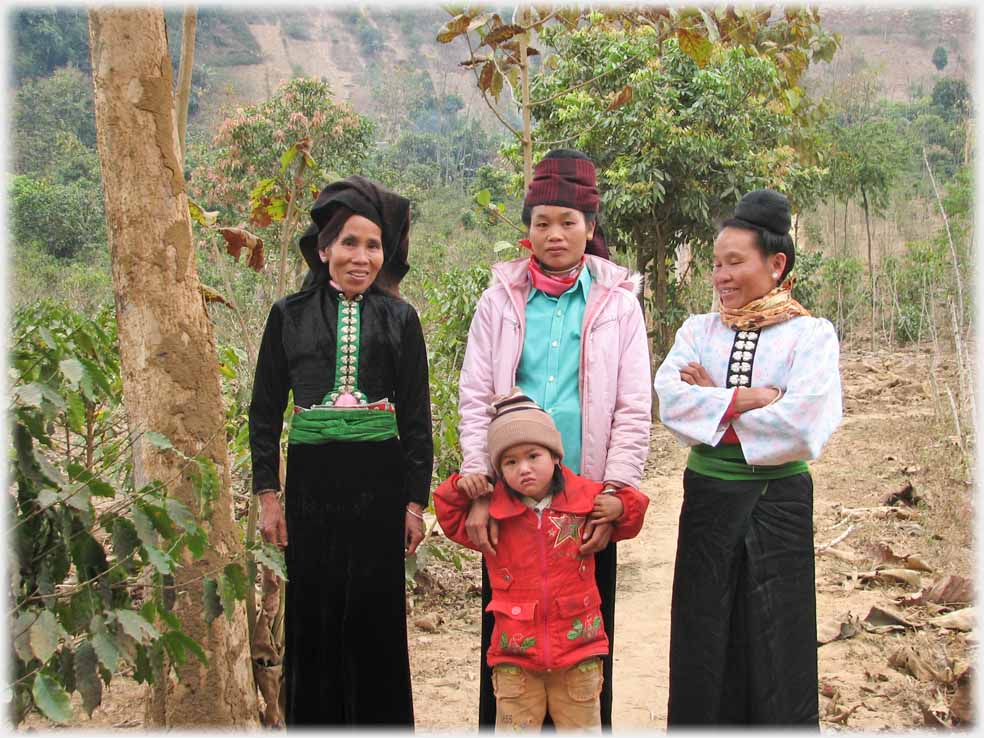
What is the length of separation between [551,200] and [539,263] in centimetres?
18

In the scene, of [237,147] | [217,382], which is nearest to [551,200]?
[217,382]

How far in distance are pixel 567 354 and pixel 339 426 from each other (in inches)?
24.3

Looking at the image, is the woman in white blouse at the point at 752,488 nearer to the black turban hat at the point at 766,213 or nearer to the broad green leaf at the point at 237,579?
the black turban hat at the point at 766,213

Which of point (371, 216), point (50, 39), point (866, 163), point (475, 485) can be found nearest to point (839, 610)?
point (475, 485)

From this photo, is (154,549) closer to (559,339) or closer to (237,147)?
(559,339)

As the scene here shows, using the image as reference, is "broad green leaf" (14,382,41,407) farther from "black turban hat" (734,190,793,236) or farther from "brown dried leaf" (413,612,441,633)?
"brown dried leaf" (413,612,441,633)

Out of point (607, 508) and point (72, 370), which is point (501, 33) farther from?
point (72, 370)

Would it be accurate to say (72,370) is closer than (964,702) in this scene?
Yes

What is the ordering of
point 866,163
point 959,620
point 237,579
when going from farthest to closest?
point 866,163 → point 959,620 → point 237,579

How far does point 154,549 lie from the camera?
196 cm

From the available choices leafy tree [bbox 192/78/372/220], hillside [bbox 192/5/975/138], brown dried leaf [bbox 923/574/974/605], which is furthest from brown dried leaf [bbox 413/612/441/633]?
hillside [bbox 192/5/975/138]

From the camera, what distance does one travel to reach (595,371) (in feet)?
8.11

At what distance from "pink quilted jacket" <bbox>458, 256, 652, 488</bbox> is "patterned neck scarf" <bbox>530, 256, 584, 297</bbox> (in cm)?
4

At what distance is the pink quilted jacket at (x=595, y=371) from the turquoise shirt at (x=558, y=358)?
0.03m
